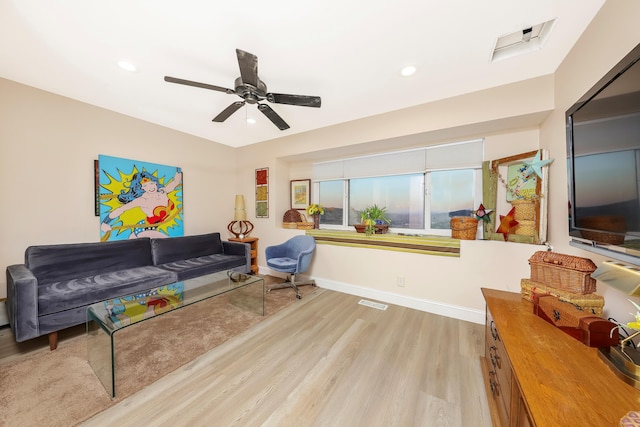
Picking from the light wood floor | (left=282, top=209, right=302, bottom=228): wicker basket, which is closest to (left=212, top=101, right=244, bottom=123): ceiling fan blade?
(left=282, top=209, right=302, bottom=228): wicker basket

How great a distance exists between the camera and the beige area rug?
1306mm

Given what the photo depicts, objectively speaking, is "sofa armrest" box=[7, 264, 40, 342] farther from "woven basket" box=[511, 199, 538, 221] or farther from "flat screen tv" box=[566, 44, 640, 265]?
"woven basket" box=[511, 199, 538, 221]

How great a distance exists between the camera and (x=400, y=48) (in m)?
1.69

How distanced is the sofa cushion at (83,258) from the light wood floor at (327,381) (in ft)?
6.11

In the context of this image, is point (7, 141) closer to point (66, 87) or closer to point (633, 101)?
point (66, 87)

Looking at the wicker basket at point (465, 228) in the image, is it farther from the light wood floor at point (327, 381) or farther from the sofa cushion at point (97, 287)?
the sofa cushion at point (97, 287)

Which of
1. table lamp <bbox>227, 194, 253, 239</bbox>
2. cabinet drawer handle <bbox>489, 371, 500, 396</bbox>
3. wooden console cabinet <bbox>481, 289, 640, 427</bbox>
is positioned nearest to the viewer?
wooden console cabinet <bbox>481, 289, 640, 427</bbox>

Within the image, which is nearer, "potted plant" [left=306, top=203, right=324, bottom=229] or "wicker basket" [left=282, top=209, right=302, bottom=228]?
"potted plant" [left=306, top=203, right=324, bottom=229]

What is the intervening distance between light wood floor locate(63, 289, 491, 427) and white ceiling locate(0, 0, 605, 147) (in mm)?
2443

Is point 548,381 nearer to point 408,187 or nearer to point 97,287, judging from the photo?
point 408,187

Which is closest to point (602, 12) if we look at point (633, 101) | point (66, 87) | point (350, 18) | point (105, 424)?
point (633, 101)

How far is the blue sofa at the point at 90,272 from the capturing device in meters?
1.79

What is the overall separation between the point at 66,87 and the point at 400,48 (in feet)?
11.0

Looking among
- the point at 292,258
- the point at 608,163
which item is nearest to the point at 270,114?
the point at 292,258
